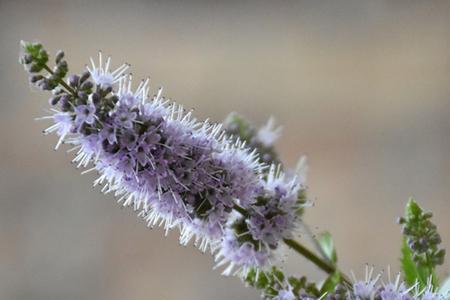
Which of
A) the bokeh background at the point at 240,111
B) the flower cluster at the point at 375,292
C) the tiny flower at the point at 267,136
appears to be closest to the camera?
the flower cluster at the point at 375,292

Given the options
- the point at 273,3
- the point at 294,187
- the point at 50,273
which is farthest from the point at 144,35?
the point at 294,187

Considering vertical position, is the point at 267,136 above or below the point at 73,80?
above

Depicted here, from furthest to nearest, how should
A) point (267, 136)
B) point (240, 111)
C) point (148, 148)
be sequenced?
point (240, 111) → point (267, 136) → point (148, 148)

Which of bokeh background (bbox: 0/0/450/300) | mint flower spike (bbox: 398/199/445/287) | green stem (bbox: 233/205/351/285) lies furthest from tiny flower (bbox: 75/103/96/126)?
bokeh background (bbox: 0/0/450/300)

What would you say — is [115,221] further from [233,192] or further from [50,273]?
[233,192]

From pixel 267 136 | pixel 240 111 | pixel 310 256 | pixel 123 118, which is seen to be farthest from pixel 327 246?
pixel 240 111

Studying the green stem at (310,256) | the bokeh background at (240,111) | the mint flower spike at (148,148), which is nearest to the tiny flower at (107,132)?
the mint flower spike at (148,148)

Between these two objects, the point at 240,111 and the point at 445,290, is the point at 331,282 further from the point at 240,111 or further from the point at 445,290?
the point at 240,111

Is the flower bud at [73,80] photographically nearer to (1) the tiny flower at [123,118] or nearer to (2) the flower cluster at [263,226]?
(1) the tiny flower at [123,118]

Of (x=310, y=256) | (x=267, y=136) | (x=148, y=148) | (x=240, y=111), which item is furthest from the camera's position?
(x=240, y=111)
